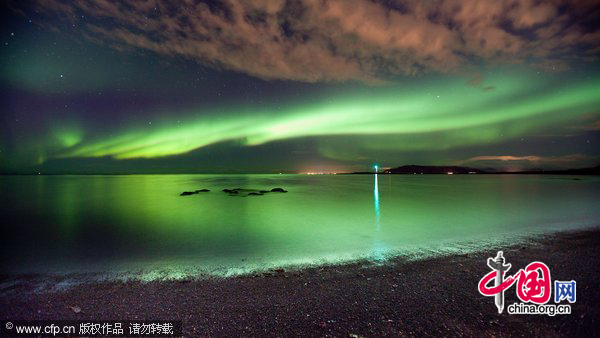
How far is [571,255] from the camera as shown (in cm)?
821

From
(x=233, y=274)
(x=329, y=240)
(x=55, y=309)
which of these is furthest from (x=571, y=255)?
(x=55, y=309)

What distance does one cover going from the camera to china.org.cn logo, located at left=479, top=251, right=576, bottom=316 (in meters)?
4.95

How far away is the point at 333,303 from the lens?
5316mm

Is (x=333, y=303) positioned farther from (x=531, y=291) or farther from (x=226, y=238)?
(x=226, y=238)

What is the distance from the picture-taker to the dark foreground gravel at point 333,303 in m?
4.46

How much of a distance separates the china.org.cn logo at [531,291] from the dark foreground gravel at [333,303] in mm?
145

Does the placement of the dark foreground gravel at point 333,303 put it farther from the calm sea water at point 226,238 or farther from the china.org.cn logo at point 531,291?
the calm sea water at point 226,238

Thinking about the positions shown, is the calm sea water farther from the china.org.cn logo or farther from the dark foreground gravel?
the china.org.cn logo

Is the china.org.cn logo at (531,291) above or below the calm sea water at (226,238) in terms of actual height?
above

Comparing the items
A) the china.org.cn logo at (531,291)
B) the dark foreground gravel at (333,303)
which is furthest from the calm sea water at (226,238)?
the china.org.cn logo at (531,291)

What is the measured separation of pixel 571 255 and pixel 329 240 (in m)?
8.15

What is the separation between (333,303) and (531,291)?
4164mm

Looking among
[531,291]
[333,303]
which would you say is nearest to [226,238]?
[333,303]

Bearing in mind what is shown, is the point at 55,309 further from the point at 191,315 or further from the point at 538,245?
the point at 538,245
